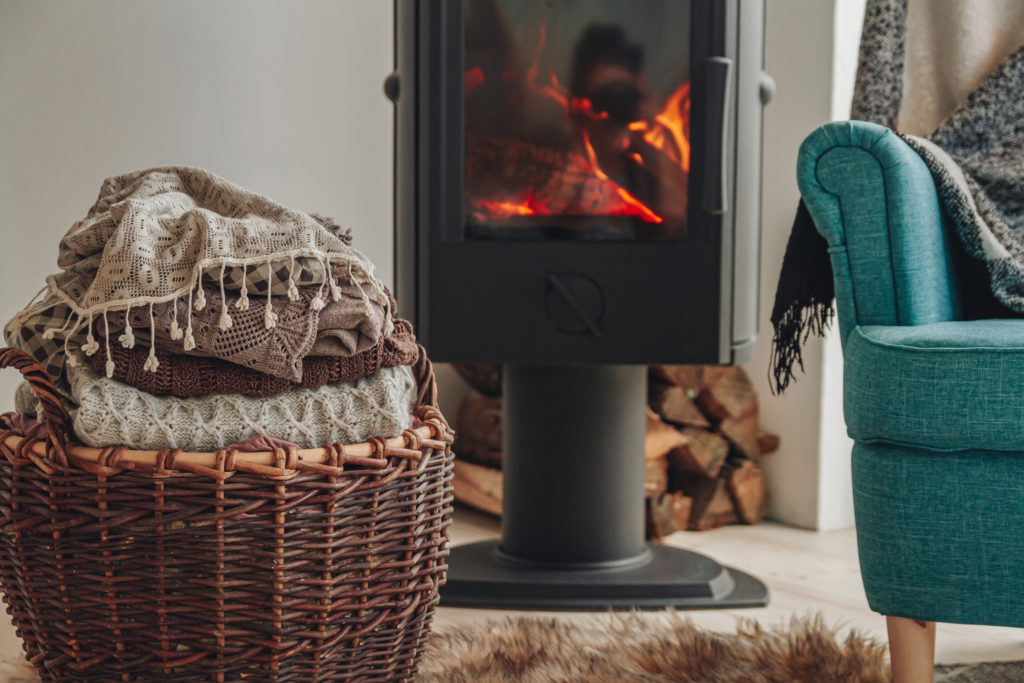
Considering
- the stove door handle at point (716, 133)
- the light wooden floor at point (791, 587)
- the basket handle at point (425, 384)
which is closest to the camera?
the basket handle at point (425, 384)

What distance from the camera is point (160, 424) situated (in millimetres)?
940

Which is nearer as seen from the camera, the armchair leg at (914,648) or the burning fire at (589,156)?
the armchair leg at (914,648)

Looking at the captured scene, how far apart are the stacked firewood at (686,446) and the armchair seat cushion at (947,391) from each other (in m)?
1.03

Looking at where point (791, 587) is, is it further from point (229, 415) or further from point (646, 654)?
point (229, 415)

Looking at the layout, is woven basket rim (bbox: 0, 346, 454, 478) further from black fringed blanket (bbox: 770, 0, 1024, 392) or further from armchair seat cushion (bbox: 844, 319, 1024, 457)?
black fringed blanket (bbox: 770, 0, 1024, 392)

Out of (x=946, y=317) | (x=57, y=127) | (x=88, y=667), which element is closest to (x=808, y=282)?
(x=946, y=317)

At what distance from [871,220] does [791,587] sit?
0.77 metres

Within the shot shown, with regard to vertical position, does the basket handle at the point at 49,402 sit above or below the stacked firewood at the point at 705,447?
above

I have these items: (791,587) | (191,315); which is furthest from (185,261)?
(791,587)

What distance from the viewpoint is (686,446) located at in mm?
2182

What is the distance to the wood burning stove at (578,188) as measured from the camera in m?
1.56

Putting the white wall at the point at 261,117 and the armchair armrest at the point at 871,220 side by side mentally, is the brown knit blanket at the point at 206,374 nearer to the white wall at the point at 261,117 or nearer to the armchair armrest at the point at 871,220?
the armchair armrest at the point at 871,220

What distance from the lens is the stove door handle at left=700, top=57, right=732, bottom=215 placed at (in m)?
1.54

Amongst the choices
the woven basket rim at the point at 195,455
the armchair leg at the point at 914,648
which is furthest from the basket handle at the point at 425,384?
the armchair leg at the point at 914,648
